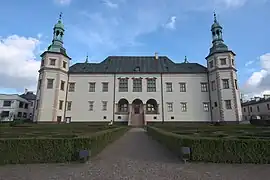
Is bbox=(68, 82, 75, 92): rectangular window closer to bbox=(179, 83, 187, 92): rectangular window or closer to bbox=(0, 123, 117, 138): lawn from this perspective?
bbox=(0, 123, 117, 138): lawn

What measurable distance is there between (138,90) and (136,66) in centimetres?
601

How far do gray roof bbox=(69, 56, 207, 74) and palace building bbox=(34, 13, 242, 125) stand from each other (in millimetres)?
215

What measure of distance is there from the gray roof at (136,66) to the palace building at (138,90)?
0.71ft

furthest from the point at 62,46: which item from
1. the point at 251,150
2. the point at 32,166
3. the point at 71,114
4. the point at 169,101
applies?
the point at 251,150

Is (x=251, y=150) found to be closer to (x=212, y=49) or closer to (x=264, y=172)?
(x=264, y=172)

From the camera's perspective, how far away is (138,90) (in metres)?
34.6

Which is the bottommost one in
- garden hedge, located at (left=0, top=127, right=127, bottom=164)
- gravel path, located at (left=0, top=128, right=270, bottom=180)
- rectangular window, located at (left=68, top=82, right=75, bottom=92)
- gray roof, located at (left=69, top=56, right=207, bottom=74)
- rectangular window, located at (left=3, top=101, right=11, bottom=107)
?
gravel path, located at (left=0, top=128, right=270, bottom=180)

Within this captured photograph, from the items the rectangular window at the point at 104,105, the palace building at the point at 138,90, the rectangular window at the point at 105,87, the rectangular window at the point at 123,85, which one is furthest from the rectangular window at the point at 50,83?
the rectangular window at the point at 123,85

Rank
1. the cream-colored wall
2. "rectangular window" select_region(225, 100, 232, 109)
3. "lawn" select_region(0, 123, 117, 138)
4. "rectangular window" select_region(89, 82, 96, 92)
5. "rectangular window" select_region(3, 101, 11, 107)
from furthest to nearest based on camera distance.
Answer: "rectangular window" select_region(3, 101, 11, 107) < "rectangular window" select_region(89, 82, 96, 92) < the cream-colored wall < "rectangular window" select_region(225, 100, 232, 109) < "lawn" select_region(0, 123, 117, 138)

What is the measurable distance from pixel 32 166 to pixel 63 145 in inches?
46.7

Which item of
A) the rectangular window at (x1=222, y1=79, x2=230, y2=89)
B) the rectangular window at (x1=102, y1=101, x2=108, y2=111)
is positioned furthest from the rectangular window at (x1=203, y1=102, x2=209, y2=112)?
the rectangular window at (x1=102, y1=101, x2=108, y2=111)

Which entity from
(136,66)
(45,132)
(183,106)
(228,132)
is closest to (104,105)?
(136,66)

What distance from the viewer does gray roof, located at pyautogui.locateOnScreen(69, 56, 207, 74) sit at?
117ft

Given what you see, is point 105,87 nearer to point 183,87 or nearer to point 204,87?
point 183,87
